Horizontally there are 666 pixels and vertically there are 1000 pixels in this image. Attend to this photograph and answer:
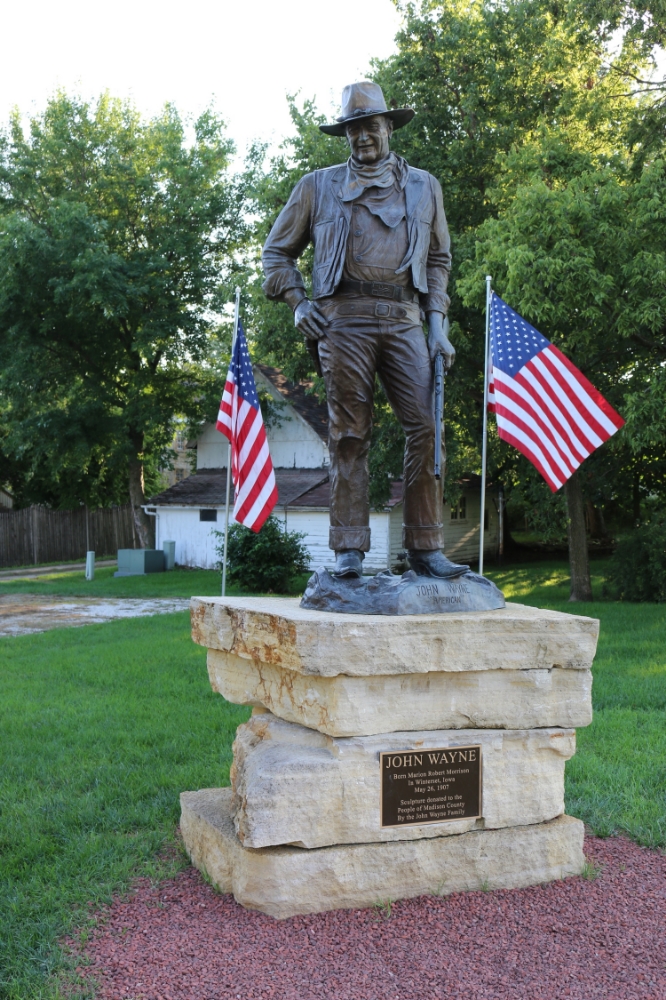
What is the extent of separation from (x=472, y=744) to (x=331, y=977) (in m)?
1.26

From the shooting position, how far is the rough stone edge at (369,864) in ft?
13.2

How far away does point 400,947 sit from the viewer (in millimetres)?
3734

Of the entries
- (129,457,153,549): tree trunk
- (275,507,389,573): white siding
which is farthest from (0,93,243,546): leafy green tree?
(275,507,389,573): white siding

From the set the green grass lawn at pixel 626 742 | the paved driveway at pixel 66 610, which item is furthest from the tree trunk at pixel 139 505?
the green grass lawn at pixel 626 742

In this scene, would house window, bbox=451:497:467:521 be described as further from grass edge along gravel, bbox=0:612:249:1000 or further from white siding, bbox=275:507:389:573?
grass edge along gravel, bbox=0:612:249:1000

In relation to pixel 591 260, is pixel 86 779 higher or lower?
lower

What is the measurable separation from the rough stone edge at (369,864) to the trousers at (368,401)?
1480 millimetres

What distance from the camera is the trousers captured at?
461 cm

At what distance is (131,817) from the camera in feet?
16.8

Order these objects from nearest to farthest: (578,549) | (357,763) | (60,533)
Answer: (357,763) → (578,549) → (60,533)

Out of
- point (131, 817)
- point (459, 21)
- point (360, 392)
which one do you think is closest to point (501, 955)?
point (131, 817)

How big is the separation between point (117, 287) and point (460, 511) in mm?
11941

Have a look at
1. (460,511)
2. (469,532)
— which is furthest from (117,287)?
(469,532)

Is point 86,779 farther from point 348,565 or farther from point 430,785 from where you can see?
point 430,785
